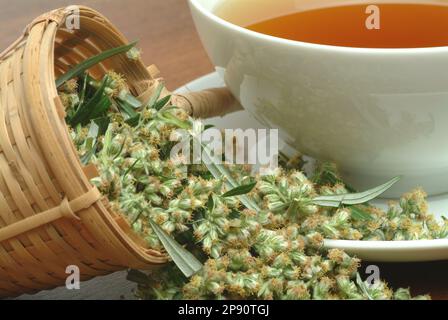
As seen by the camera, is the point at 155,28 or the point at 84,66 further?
the point at 155,28

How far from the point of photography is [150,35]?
136 centimetres

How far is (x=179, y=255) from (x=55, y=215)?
4.4 inches

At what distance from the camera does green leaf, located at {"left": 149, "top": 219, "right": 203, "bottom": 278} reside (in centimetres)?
68

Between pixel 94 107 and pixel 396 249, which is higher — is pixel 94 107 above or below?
above

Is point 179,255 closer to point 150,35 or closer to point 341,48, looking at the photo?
point 341,48

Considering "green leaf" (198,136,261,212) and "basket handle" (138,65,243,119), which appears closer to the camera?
"green leaf" (198,136,261,212)

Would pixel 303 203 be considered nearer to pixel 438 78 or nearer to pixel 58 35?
pixel 438 78

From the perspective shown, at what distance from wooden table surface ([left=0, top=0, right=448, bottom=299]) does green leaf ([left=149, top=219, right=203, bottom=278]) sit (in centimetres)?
13

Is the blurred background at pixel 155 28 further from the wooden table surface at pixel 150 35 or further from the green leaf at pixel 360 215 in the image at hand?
the green leaf at pixel 360 215

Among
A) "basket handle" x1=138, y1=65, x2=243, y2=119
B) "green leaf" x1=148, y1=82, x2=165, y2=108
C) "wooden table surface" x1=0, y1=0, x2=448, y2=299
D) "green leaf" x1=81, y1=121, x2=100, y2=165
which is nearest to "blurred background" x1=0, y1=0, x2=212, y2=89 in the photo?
"wooden table surface" x1=0, y1=0, x2=448, y2=299

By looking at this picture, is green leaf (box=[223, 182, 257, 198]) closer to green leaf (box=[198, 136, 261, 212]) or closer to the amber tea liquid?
green leaf (box=[198, 136, 261, 212])

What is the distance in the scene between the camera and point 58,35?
32.2 inches

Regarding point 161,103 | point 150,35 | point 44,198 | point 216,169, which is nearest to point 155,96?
point 161,103

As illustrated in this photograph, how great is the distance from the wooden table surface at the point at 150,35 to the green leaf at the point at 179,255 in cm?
13
